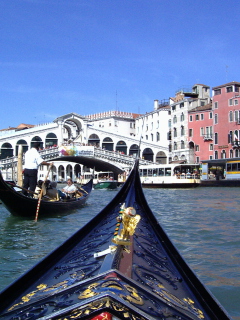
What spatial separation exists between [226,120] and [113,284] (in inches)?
599

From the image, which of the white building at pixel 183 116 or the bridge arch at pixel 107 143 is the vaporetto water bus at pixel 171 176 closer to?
the white building at pixel 183 116

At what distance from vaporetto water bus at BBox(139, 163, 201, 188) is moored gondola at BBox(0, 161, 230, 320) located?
34.0 feet

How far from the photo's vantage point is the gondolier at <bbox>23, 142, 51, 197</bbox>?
390 cm

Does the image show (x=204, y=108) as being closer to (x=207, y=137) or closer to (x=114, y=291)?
(x=207, y=137)

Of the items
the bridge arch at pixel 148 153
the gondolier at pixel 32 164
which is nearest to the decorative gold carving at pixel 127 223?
the gondolier at pixel 32 164

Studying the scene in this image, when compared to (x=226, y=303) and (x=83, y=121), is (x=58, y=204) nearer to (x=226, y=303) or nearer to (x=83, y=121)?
(x=226, y=303)

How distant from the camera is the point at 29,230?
344cm

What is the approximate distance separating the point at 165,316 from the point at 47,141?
18.9 meters

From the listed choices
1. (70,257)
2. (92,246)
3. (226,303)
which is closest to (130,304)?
(70,257)

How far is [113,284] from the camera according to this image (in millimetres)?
733

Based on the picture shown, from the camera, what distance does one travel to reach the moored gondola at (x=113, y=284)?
67 centimetres

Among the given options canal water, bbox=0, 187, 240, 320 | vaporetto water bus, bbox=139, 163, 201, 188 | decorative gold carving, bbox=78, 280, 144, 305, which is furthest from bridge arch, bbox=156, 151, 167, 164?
decorative gold carving, bbox=78, 280, 144, 305

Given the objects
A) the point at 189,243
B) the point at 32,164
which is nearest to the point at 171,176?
the point at 32,164

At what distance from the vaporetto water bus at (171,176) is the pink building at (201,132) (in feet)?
6.94
